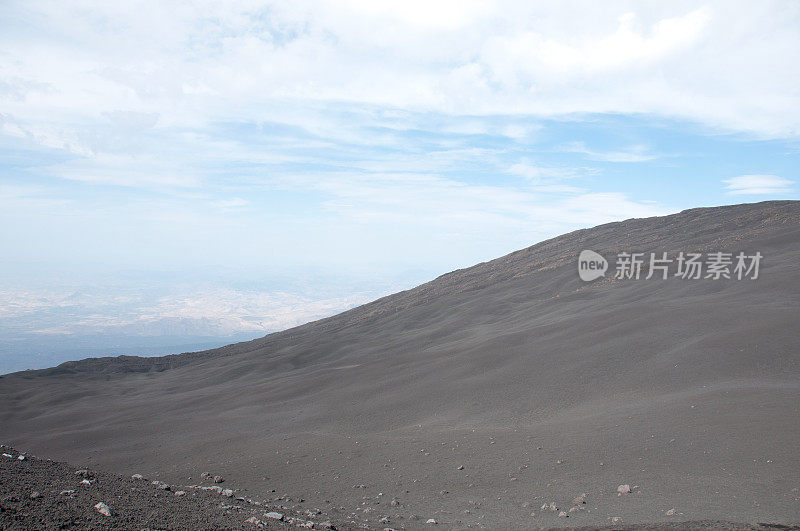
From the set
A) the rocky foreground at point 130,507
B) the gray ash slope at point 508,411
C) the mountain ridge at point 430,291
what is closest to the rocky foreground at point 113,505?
the rocky foreground at point 130,507

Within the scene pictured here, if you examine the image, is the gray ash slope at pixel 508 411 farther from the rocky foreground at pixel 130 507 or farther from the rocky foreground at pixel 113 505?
the rocky foreground at pixel 113 505

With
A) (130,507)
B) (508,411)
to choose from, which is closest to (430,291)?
(508,411)

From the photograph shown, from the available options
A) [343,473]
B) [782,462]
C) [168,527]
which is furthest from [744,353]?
[168,527]

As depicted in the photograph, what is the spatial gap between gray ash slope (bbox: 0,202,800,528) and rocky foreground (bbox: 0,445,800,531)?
0.56 meters

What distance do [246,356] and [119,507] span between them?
23384mm

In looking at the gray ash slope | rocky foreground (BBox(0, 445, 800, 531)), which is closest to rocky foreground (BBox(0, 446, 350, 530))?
rocky foreground (BBox(0, 445, 800, 531))

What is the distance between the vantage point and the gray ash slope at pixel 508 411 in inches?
277

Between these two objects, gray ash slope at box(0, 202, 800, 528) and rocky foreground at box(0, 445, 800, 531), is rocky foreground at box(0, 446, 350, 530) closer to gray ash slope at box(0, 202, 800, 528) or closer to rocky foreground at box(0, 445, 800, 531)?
rocky foreground at box(0, 445, 800, 531)

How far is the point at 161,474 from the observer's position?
10078 mm

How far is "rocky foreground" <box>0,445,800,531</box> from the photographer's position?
4859 mm

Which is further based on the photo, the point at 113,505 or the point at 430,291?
the point at 430,291

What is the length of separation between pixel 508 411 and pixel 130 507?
8.07 meters

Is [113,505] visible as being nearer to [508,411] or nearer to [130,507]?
[130,507]

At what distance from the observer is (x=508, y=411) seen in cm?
1166
